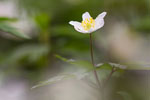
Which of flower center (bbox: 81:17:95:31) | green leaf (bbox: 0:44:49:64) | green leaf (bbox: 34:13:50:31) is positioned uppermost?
green leaf (bbox: 34:13:50:31)

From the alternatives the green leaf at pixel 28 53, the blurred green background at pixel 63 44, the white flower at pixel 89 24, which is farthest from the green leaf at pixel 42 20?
the white flower at pixel 89 24

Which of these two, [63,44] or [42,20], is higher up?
[42,20]

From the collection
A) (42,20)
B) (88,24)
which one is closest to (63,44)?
(42,20)

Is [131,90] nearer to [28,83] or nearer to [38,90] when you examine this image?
[38,90]

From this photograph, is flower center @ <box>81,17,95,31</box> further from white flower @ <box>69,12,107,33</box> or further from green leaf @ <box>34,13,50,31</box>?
green leaf @ <box>34,13,50,31</box>

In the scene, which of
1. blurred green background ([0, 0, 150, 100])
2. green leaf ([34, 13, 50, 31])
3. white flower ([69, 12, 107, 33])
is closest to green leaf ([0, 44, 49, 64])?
blurred green background ([0, 0, 150, 100])

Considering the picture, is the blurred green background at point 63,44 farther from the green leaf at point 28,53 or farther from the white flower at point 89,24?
the white flower at point 89,24

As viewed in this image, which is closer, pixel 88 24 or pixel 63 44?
pixel 88 24

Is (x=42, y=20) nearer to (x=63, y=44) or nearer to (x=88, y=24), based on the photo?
(x=63, y=44)
